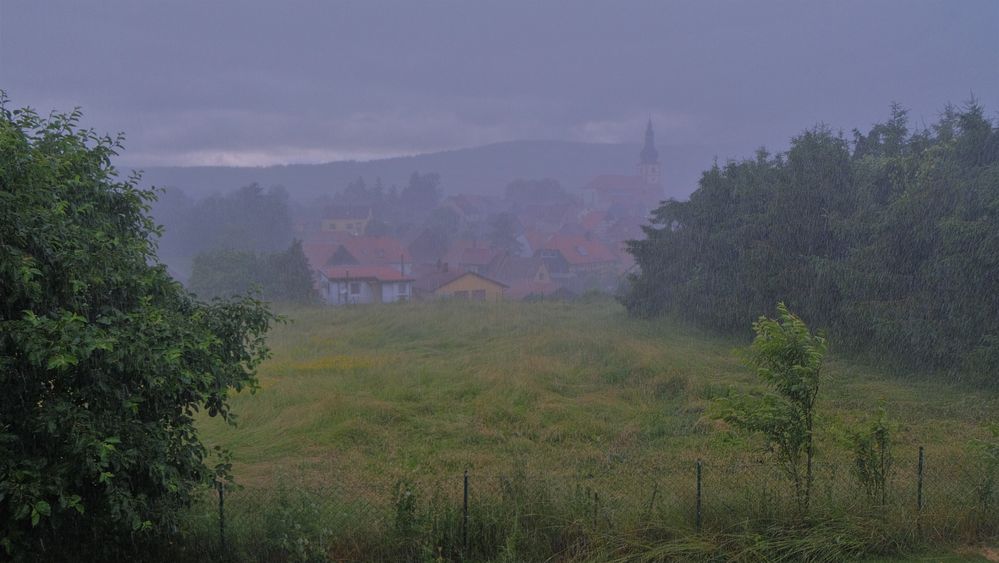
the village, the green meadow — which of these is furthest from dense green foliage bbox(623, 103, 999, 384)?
the village

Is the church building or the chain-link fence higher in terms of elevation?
the church building

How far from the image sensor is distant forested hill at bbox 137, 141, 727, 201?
13162 cm

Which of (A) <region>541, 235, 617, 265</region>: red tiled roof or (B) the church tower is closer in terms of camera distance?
(A) <region>541, 235, 617, 265</region>: red tiled roof

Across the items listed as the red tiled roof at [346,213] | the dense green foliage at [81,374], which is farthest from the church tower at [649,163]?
the dense green foliage at [81,374]

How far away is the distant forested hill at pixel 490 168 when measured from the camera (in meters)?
132

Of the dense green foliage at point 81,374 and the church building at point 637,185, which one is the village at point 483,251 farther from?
the dense green foliage at point 81,374

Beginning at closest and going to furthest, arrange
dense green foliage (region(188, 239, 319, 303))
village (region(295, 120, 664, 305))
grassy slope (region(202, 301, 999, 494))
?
1. grassy slope (region(202, 301, 999, 494))
2. dense green foliage (region(188, 239, 319, 303))
3. village (region(295, 120, 664, 305))

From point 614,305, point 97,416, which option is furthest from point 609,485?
point 614,305

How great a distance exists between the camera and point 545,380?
15.1 metres

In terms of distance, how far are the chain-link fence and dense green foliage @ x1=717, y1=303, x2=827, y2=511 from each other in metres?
0.19

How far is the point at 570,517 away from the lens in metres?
A: 6.59

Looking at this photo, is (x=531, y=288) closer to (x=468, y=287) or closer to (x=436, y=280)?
(x=436, y=280)

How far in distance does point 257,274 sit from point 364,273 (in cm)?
613

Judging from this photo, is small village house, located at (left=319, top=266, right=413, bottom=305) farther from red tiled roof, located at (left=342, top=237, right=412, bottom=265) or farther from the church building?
the church building
